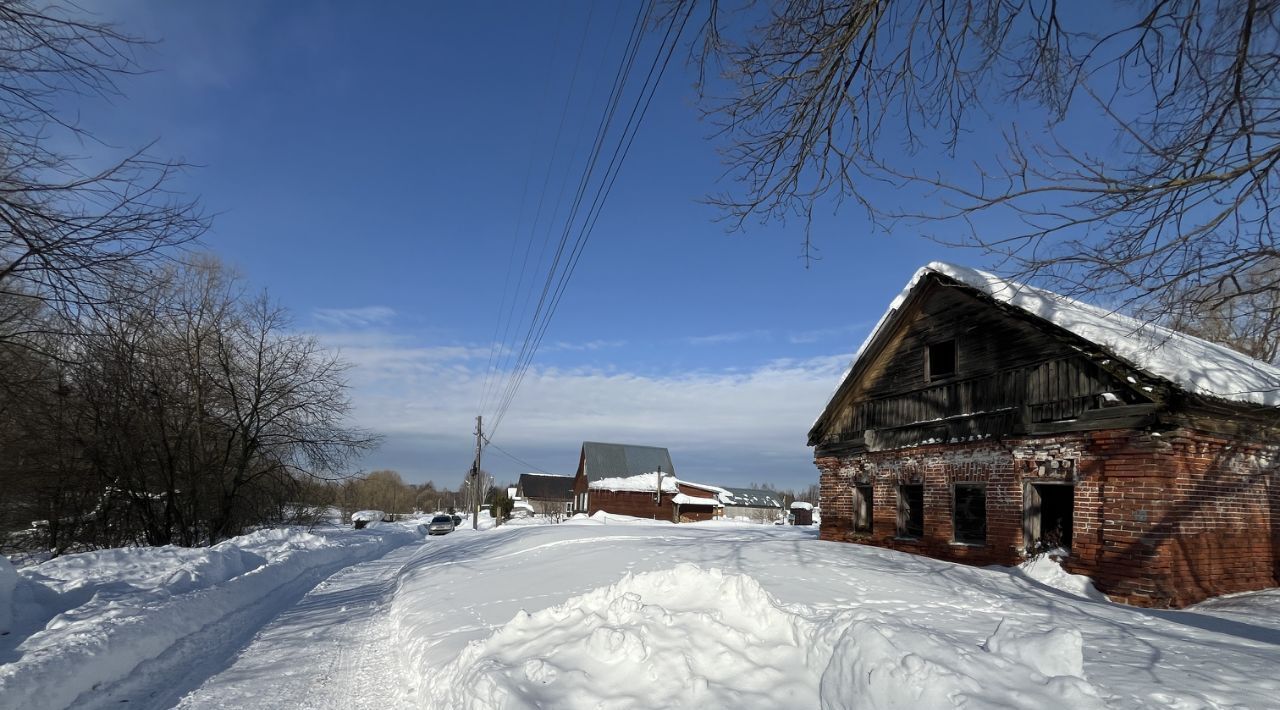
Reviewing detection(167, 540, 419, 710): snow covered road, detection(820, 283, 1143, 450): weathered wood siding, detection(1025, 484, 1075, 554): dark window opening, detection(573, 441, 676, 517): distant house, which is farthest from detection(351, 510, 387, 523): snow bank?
detection(1025, 484, 1075, 554): dark window opening

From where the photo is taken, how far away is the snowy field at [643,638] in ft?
13.3

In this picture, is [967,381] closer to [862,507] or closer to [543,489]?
[862,507]

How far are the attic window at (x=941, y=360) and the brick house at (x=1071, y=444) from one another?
0.20ft

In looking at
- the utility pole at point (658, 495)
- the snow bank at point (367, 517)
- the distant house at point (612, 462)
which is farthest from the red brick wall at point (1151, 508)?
the snow bank at point (367, 517)

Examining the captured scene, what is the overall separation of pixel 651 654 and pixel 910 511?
38.1 ft

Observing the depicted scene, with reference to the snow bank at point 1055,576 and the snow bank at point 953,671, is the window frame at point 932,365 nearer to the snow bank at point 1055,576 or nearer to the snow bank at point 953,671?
the snow bank at point 1055,576

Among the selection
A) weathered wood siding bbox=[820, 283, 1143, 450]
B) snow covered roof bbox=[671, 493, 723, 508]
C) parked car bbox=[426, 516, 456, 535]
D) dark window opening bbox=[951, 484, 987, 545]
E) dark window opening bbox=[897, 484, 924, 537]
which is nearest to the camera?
weathered wood siding bbox=[820, 283, 1143, 450]

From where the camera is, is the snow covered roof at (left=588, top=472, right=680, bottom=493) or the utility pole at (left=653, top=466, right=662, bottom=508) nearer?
the utility pole at (left=653, top=466, right=662, bottom=508)

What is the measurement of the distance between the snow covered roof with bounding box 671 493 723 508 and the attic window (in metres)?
36.2

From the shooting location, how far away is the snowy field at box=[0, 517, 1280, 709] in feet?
13.3

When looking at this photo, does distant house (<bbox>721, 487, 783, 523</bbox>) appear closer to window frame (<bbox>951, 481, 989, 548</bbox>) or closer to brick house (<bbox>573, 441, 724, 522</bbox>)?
brick house (<bbox>573, 441, 724, 522</bbox>)

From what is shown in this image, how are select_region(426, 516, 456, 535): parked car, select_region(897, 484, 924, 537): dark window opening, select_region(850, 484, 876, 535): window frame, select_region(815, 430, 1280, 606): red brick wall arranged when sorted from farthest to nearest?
select_region(426, 516, 456, 535): parked car → select_region(850, 484, 876, 535): window frame → select_region(897, 484, 924, 537): dark window opening → select_region(815, 430, 1280, 606): red brick wall

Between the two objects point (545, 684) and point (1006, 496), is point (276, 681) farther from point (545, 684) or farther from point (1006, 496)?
point (1006, 496)

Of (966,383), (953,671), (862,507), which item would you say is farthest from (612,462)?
(953,671)
